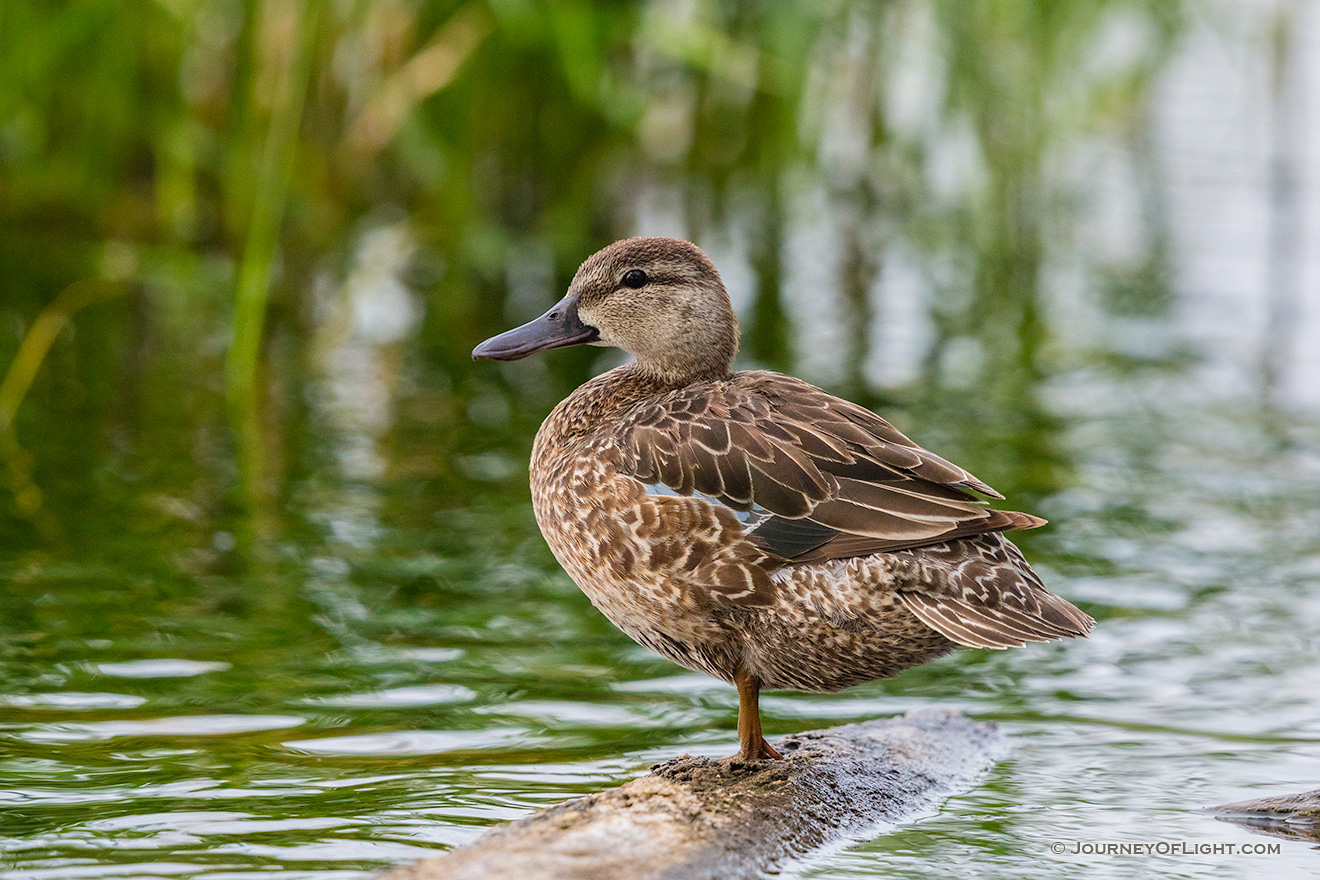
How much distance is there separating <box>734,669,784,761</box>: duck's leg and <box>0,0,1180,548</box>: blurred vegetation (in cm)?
348

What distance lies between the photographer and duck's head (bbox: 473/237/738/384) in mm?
5066

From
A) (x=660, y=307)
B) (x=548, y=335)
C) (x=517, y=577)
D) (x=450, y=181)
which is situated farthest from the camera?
(x=450, y=181)

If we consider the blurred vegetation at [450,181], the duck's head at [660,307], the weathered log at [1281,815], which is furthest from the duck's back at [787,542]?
the blurred vegetation at [450,181]

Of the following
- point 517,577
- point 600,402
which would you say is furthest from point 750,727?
point 517,577

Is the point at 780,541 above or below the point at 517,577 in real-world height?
above

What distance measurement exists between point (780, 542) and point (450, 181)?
5.96m

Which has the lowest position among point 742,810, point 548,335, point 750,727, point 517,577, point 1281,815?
point 1281,815

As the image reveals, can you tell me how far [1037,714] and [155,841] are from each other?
261cm

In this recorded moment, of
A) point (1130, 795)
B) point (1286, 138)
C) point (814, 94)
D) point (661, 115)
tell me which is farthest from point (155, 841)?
point (1286, 138)

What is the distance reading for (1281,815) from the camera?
14.3ft

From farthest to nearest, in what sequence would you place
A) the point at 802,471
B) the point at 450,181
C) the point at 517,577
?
1. the point at 450,181
2. the point at 517,577
3. the point at 802,471

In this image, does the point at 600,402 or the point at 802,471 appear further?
the point at 600,402

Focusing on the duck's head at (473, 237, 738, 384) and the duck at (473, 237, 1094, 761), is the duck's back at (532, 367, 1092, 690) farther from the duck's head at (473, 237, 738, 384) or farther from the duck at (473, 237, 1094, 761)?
the duck's head at (473, 237, 738, 384)

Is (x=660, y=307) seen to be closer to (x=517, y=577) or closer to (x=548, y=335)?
(x=548, y=335)
